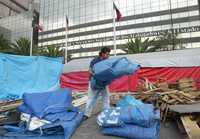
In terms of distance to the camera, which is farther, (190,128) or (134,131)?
(134,131)

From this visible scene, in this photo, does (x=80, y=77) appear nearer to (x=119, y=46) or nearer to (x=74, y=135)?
(x=74, y=135)

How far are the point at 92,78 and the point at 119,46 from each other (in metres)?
A: 61.6

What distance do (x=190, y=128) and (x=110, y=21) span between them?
6784 centimetres

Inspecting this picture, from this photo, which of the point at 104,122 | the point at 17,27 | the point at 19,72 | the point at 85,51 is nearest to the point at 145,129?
the point at 104,122

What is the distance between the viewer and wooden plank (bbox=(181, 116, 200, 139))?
470 cm

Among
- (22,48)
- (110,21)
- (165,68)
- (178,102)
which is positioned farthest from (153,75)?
(110,21)

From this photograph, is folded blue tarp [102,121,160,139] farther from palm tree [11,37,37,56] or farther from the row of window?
the row of window

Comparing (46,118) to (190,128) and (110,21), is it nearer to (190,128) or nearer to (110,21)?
(190,128)

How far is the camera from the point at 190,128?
4.98 m

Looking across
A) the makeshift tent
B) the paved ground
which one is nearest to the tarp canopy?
the makeshift tent

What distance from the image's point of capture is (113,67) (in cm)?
646

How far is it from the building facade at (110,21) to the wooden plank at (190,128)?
56.7 meters

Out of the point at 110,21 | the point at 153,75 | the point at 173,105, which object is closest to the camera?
the point at 173,105

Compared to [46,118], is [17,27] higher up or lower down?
higher up
